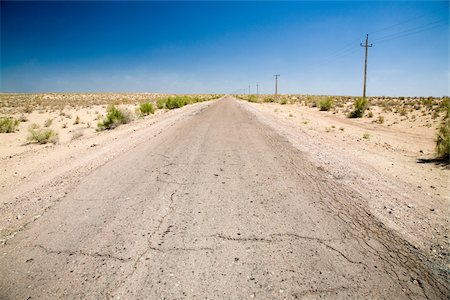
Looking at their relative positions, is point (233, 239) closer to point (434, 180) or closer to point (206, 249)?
point (206, 249)

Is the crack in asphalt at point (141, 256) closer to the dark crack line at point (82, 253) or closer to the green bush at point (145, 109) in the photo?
the dark crack line at point (82, 253)

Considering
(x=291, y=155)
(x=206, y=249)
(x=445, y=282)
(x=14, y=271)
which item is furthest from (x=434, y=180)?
(x=14, y=271)

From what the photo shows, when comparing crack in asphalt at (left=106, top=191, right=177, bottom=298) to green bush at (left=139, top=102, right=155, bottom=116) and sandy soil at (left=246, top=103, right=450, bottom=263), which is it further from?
green bush at (left=139, top=102, right=155, bottom=116)

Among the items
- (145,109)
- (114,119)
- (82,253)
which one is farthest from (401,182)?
(145,109)

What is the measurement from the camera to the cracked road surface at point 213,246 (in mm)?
2660

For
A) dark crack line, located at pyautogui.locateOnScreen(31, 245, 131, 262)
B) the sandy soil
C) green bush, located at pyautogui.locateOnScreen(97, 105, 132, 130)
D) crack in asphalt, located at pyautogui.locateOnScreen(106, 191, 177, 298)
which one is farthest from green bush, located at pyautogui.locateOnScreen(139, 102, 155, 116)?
dark crack line, located at pyautogui.locateOnScreen(31, 245, 131, 262)

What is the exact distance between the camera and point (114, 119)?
16453 millimetres

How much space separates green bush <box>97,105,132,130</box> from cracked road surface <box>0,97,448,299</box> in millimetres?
11472

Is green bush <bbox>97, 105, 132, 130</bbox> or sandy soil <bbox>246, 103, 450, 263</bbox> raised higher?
green bush <bbox>97, 105, 132, 130</bbox>

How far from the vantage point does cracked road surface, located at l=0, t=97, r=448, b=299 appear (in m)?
2.66

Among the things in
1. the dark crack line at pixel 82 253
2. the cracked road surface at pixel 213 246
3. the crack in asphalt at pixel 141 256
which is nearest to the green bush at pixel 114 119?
the cracked road surface at pixel 213 246

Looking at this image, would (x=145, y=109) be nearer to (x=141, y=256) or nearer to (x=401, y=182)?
(x=401, y=182)

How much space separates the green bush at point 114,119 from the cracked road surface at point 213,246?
1147 centimetres

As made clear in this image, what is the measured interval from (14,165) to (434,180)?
11.9 meters
